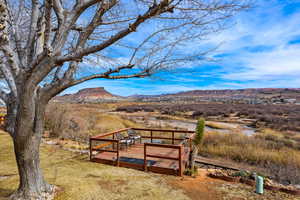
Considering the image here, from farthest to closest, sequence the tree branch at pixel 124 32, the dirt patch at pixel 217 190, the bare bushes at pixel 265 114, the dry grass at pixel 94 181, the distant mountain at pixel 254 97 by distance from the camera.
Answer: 1. the distant mountain at pixel 254 97
2. the bare bushes at pixel 265 114
3. the dirt patch at pixel 217 190
4. the dry grass at pixel 94 181
5. the tree branch at pixel 124 32

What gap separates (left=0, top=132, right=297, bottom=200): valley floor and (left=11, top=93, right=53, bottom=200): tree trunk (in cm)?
56

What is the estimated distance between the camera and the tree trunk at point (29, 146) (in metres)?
3.07

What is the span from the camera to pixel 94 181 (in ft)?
16.1

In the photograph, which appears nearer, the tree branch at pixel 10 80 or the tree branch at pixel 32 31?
the tree branch at pixel 10 80

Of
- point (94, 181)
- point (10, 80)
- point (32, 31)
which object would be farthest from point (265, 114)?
point (10, 80)

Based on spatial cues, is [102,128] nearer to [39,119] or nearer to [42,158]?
[42,158]

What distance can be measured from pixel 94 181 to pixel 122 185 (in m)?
0.77

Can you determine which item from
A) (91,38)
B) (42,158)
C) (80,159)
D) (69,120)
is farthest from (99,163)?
(69,120)

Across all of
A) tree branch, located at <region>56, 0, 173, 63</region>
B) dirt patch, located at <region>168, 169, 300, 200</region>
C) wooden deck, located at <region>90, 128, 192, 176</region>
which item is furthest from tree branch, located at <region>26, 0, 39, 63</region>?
Answer: dirt patch, located at <region>168, 169, 300, 200</region>

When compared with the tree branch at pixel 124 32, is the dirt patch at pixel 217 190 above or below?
below

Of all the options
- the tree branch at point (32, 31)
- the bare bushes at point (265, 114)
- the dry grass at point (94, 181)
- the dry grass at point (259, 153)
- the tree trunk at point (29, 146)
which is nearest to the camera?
the tree trunk at point (29, 146)

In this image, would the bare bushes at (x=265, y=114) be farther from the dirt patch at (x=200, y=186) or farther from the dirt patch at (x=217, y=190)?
the dirt patch at (x=200, y=186)

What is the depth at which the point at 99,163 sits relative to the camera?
6.56m

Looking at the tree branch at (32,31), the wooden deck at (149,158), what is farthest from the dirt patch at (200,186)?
the tree branch at (32,31)
